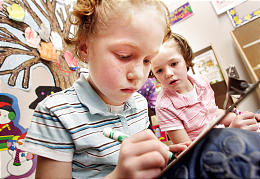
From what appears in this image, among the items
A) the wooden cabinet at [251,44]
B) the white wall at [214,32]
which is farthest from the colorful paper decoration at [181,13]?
the wooden cabinet at [251,44]

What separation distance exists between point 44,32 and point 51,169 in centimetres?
80

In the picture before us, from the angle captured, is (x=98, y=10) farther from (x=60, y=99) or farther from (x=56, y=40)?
(x=56, y=40)

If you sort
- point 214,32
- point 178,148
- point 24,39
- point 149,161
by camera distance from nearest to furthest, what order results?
point 149,161 < point 178,148 < point 24,39 < point 214,32

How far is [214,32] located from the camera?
177 cm

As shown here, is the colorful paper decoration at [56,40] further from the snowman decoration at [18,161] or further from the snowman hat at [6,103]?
the snowman decoration at [18,161]

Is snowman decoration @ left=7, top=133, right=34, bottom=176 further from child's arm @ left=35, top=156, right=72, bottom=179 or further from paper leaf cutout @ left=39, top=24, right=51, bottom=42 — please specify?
paper leaf cutout @ left=39, top=24, right=51, bottom=42

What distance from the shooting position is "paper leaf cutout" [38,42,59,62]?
34.3 inches

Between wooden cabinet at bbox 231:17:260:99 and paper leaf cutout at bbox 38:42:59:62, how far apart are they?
5.11ft

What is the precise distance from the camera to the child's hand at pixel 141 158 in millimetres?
240

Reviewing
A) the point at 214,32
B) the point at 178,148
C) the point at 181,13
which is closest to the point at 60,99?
the point at 178,148

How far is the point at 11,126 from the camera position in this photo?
0.69 meters

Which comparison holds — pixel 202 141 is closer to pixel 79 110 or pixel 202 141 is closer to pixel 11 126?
pixel 79 110

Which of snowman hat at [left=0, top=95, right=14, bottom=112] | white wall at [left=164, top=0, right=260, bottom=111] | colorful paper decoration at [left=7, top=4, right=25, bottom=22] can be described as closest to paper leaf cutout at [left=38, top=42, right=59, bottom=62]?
colorful paper decoration at [left=7, top=4, right=25, bottom=22]

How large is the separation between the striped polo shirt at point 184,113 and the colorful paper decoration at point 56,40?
0.70 metres
